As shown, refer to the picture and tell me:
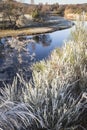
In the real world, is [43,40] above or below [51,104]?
below

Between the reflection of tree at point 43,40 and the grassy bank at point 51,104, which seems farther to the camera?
the reflection of tree at point 43,40

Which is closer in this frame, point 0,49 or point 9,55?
point 9,55

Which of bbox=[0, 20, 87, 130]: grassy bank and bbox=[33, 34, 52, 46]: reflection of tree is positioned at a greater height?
bbox=[0, 20, 87, 130]: grassy bank

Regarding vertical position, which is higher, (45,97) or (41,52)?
(45,97)

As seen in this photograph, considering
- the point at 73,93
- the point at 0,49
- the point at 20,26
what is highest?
the point at 73,93

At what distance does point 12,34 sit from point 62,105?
82.3 feet

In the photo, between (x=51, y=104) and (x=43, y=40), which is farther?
(x=43, y=40)

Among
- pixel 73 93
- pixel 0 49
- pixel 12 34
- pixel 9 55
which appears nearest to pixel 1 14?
pixel 12 34

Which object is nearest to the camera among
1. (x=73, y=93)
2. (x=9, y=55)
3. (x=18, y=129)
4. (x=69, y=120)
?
(x=18, y=129)

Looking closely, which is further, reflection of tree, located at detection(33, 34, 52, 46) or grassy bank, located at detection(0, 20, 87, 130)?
reflection of tree, located at detection(33, 34, 52, 46)

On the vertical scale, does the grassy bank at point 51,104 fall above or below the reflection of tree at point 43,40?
above

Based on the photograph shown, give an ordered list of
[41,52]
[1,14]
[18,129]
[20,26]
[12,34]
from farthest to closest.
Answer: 1. [1,14]
2. [20,26]
3. [12,34]
4. [41,52]
5. [18,129]

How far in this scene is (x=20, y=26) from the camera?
34.4 m

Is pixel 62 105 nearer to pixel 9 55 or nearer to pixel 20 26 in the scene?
pixel 9 55
